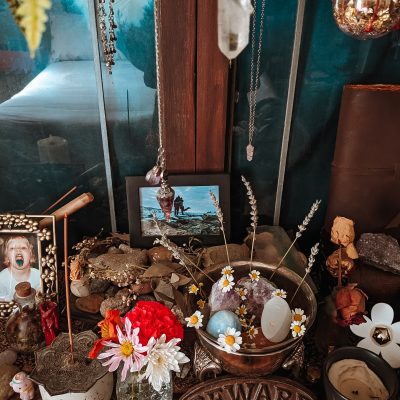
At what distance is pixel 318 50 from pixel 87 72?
670mm

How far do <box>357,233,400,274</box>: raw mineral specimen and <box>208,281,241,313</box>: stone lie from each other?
18.2 inches

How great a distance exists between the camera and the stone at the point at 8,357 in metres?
1.06

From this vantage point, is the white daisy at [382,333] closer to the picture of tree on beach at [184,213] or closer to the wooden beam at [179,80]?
the picture of tree on beach at [184,213]

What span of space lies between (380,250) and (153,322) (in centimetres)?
75

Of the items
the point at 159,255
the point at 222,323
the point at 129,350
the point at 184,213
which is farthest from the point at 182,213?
the point at 129,350

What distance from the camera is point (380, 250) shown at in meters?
1.19

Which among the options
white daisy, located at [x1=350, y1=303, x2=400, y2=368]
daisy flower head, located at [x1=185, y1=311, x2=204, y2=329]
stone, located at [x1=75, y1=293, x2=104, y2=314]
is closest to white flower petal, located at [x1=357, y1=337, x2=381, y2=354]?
white daisy, located at [x1=350, y1=303, x2=400, y2=368]

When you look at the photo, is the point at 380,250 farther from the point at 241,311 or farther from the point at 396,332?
the point at 241,311

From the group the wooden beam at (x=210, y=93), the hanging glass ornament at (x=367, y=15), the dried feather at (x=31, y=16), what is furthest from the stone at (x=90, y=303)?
the hanging glass ornament at (x=367, y=15)

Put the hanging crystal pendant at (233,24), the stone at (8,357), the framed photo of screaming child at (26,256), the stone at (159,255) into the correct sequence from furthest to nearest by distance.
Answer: the stone at (159,255) → the framed photo of screaming child at (26,256) → the stone at (8,357) → the hanging crystal pendant at (233,24)

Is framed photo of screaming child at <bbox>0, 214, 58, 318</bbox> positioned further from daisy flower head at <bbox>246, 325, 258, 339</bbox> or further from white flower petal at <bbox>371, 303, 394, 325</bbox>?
white flower petal at <bbox>371, 303, 394, 325</bbox>

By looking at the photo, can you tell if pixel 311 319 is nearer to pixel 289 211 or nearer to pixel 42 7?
pixel 289 211

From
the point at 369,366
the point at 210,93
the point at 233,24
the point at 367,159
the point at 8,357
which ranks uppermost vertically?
the point at 233,24

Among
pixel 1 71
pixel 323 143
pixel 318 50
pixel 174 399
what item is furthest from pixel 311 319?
pixel 1 71
